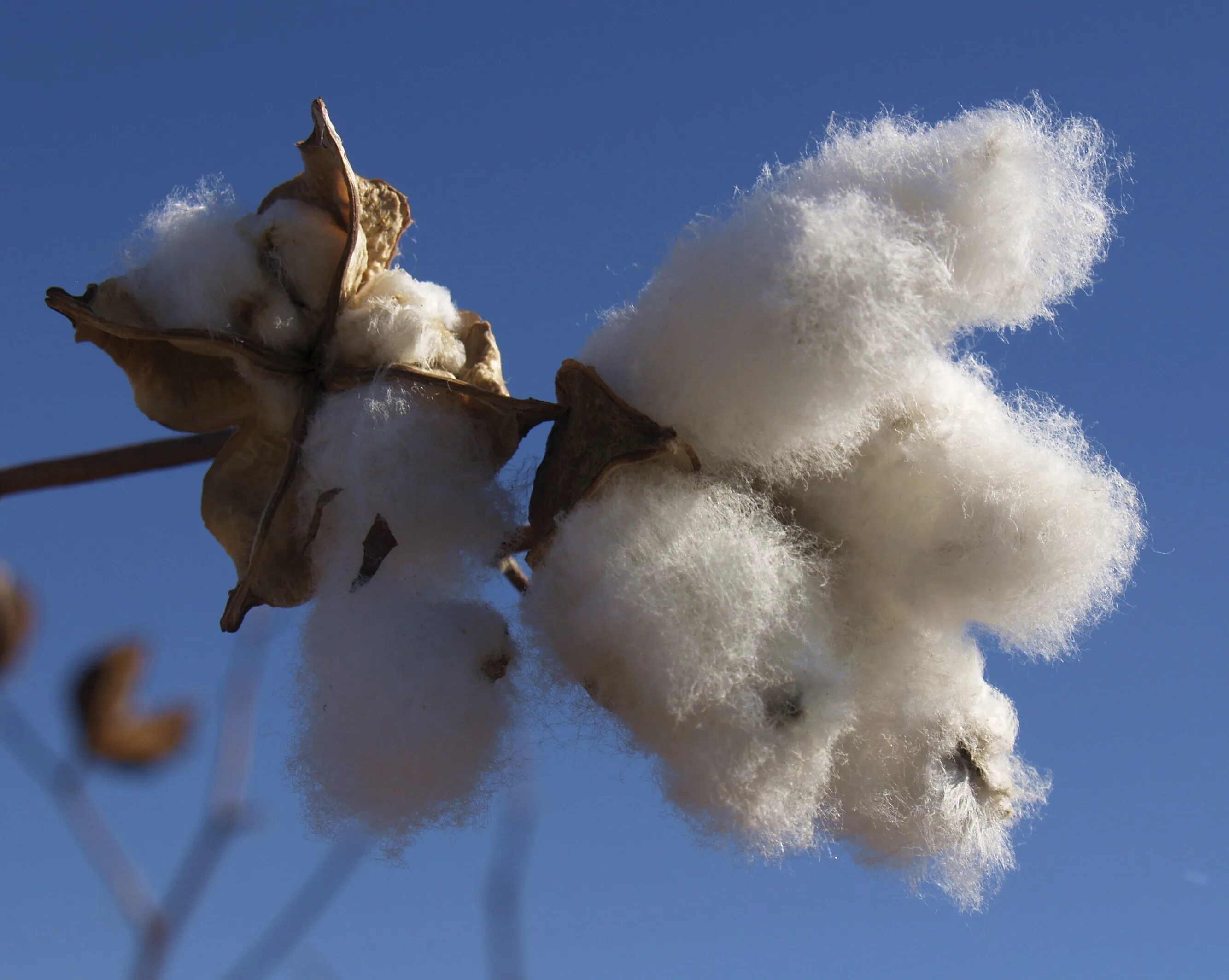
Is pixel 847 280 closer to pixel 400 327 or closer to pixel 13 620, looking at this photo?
pixel 400 327

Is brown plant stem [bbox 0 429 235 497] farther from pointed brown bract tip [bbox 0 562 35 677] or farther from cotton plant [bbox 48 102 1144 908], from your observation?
pointed brown bract tip [bbox 0 562 35 677]

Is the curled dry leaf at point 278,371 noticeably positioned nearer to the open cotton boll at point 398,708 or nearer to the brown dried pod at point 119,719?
the open cotton boll at point 398,708

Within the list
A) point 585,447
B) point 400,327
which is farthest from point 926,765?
point 400,327

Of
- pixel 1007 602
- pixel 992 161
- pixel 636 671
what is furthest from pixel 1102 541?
pixel 636 671

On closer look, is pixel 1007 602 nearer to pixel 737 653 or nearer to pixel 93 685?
pixel 737 653

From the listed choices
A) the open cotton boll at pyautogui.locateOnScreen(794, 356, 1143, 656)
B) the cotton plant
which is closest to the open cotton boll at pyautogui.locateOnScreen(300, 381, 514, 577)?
the cotton plant

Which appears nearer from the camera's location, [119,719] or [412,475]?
[119,719]
